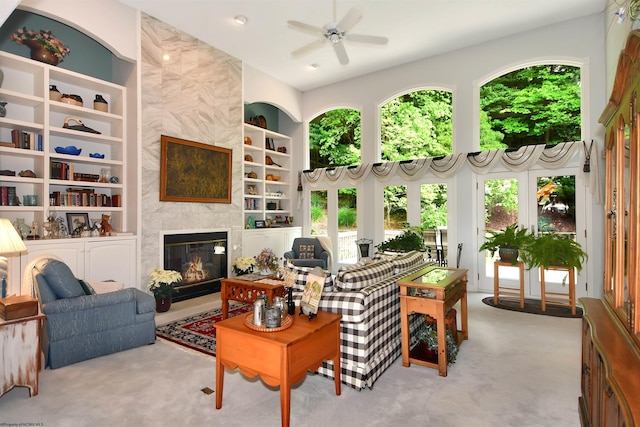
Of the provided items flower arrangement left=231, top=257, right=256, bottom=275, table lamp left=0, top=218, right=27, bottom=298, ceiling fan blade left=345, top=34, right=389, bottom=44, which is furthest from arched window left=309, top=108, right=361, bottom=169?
table lamp left=0, top=218, right=27, bottom=298

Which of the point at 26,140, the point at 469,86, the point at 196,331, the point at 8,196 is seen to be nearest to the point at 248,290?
the point at 196,331

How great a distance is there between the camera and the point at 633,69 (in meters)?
1.45

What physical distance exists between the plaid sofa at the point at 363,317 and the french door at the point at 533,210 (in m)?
3.43

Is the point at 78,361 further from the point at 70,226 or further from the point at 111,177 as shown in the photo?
the point at 111,177

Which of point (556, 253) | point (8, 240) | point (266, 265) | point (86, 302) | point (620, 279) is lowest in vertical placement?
point (86, 302)

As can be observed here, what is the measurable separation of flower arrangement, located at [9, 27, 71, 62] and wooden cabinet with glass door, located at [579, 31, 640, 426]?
5.62 metres

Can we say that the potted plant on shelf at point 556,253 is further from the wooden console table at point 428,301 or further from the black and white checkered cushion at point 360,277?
the black and white checkered cushion at point 360,277

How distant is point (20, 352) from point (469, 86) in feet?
22.6

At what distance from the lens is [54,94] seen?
4.50 m

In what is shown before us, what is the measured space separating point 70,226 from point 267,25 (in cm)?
408

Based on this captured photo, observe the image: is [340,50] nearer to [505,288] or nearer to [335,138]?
[505,288]

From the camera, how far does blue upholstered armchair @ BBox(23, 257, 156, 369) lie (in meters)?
3.03

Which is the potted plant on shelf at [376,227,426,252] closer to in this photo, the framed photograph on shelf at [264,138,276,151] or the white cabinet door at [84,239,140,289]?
the framed photograph on shelf at [264,138,276,151]

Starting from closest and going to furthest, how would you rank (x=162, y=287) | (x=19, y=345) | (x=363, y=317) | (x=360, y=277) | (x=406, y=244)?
1. (x=19, y=345)
2. (x=363, y=317)
3. (x=360, y=277)
4. (x=162, y=287)
5. (x=406, y=244)
